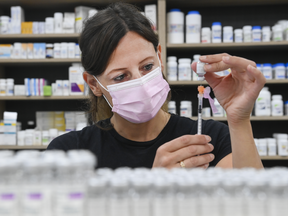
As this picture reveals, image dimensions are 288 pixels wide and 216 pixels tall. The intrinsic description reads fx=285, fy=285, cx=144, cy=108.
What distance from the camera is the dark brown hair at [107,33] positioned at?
1.26 metres

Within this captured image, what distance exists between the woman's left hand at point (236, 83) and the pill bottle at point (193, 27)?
192 cm

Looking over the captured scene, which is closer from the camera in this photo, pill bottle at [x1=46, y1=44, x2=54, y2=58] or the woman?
the woman

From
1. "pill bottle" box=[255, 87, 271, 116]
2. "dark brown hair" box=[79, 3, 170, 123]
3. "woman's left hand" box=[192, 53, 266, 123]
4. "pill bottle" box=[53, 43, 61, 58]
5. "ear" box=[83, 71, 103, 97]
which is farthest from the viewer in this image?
"pill bottle" box=[53, 43, 61, 58]

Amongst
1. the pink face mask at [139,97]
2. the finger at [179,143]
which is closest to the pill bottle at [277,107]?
the pink face mask at [139,97]

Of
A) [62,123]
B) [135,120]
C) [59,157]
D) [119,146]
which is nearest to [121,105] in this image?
[135,120]

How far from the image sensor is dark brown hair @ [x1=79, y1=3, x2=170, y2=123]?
1.26m

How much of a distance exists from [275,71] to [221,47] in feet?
1.97

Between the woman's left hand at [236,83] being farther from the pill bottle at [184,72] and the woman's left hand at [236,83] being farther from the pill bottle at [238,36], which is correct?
the pill bottle at [238,36]

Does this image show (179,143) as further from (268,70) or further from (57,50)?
(57,50)

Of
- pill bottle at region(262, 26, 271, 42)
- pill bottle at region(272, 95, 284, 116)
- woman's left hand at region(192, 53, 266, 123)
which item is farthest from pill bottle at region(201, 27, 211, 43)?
woman's left hand at region(192, 53, 266, 123)

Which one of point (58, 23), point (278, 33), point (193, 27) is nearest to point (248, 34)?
point (278, 33)

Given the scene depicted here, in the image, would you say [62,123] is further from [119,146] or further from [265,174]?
[265,174]

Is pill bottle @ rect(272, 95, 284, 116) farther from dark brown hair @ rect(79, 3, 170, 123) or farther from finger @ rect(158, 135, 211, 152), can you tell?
finger @ rect(158, 135, 211, 152)

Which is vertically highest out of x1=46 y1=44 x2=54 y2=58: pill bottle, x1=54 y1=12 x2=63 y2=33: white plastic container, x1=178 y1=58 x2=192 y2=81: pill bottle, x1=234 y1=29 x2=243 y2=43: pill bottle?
x1=54 y1=12 x2=63 y2=33: white plastic container
